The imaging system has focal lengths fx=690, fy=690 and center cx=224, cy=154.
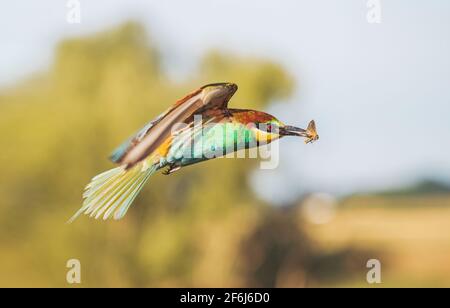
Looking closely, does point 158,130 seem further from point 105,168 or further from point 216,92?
point 105,168

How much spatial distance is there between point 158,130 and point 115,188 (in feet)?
0.45

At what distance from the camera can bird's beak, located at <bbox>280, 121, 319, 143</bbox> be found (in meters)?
1.03

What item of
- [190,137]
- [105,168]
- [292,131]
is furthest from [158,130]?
[105,168]

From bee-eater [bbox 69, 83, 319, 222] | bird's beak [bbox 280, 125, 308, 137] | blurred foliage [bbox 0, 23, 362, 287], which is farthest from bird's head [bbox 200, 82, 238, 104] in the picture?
blurred foliage [bbox 0, 23, 362, 287]

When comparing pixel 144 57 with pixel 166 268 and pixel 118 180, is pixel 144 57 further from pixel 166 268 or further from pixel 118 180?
pixel 118 180

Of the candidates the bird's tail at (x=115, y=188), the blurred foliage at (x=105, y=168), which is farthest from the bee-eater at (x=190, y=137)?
the blurred foliage at (x=105, y=168)

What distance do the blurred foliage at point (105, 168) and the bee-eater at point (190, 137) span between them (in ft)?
10.9

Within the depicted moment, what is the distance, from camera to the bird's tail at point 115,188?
105cm

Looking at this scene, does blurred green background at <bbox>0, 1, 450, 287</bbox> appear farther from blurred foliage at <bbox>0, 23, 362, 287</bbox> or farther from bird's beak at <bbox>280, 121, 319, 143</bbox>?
bird's beak at <bbox>280, 121, 319, 143</bbox>

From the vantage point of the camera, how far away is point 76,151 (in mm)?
4539

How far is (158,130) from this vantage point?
101 cm

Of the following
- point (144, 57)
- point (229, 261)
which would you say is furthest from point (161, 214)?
point (144, 57)

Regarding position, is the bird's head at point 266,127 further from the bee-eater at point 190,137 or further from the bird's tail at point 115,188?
the bird's tail at point 115,188
